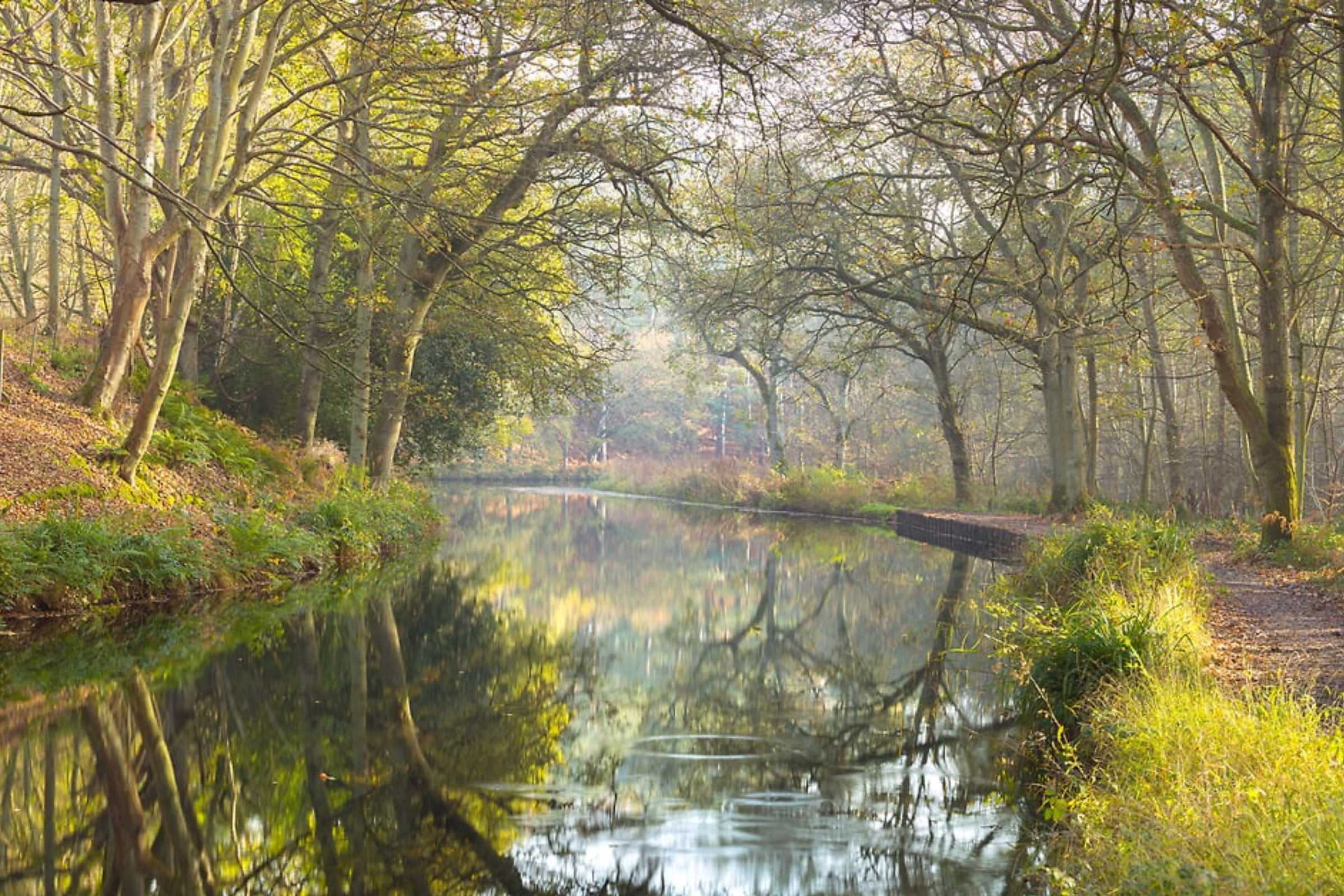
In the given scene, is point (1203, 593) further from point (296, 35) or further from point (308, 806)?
point (296, 35)

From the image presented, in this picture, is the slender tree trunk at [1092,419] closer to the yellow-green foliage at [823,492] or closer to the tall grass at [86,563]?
the yellow-green foliage at [823,492]

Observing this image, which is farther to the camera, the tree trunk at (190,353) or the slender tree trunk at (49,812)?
the tree trunk at (190,353)

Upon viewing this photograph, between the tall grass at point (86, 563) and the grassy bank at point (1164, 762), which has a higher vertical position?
the tall grass at point (86, 563)

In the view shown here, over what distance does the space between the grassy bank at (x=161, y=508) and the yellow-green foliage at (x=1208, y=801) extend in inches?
337

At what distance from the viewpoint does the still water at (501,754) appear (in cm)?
501

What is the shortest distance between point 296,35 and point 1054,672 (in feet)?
42.9

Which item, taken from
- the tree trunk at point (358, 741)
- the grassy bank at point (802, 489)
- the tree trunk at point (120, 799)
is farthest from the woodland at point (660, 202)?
the tree trunk at point (120, 799)

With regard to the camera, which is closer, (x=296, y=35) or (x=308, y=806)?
(x=308, y=806)

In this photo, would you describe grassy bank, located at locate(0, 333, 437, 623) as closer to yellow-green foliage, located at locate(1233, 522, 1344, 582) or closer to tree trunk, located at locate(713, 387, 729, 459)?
yellow-green foliage, located at locate(1233, 522, 1344, 582)

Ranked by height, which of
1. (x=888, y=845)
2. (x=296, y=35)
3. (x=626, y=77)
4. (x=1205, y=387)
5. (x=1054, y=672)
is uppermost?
(x=296, y=35)

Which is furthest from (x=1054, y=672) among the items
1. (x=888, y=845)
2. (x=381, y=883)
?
(x=381, y=883)

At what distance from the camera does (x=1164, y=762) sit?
5.08 metres

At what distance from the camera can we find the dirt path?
23.0ft

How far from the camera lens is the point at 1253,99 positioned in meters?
12.6
